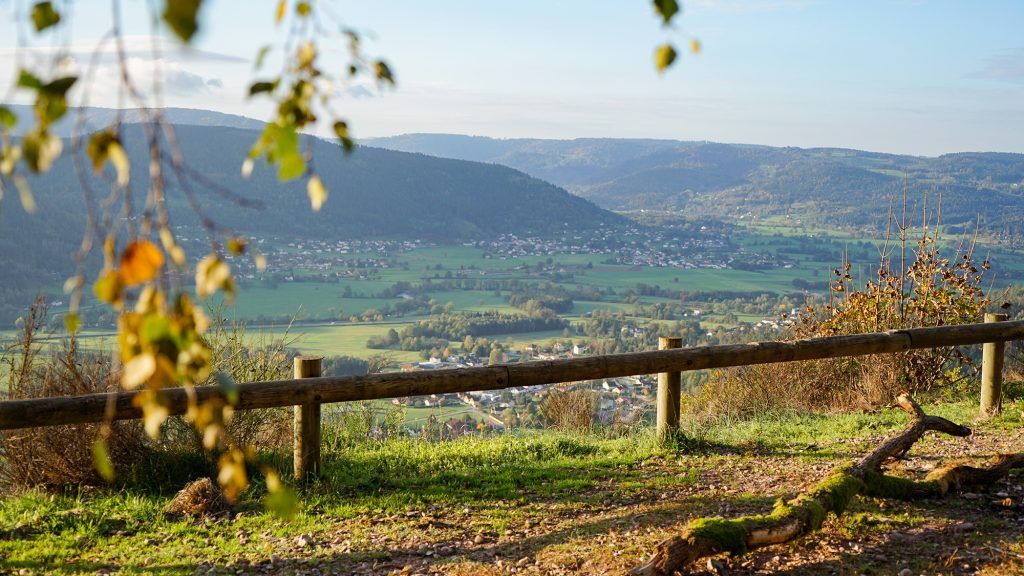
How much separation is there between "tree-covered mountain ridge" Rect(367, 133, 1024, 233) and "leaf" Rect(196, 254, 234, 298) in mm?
33924

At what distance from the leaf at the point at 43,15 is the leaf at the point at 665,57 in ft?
2.96

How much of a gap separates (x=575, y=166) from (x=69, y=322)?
89029 mm

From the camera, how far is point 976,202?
39.6 m

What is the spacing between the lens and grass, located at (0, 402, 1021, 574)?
13.3 ft

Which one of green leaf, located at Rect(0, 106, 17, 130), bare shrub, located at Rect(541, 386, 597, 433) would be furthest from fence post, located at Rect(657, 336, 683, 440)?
green leaf, located at Rect(0, 106, 17, 130)

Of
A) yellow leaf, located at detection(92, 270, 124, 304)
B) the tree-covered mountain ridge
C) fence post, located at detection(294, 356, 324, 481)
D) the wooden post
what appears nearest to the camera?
yellow leaf, located at detection(92, 270, 124, 304)

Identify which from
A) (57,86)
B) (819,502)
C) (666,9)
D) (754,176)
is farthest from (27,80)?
(754,176)

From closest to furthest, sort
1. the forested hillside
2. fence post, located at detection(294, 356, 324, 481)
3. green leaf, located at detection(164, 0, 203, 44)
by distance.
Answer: green leaf, located at detection(164, 0, 203, 44), fence post, located at detection(294, 356, 324, 481), the forested hillside

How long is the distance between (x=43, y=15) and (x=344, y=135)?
0.44 m

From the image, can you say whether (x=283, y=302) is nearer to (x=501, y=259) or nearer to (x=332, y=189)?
(x=332, y=189)

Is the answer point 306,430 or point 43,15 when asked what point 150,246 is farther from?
point 306,430

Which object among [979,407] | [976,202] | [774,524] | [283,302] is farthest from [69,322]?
[976,202]

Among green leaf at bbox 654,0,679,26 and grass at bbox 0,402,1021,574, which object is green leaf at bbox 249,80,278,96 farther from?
grass at bbox 0,402,1021,574

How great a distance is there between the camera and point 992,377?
22.0ft
